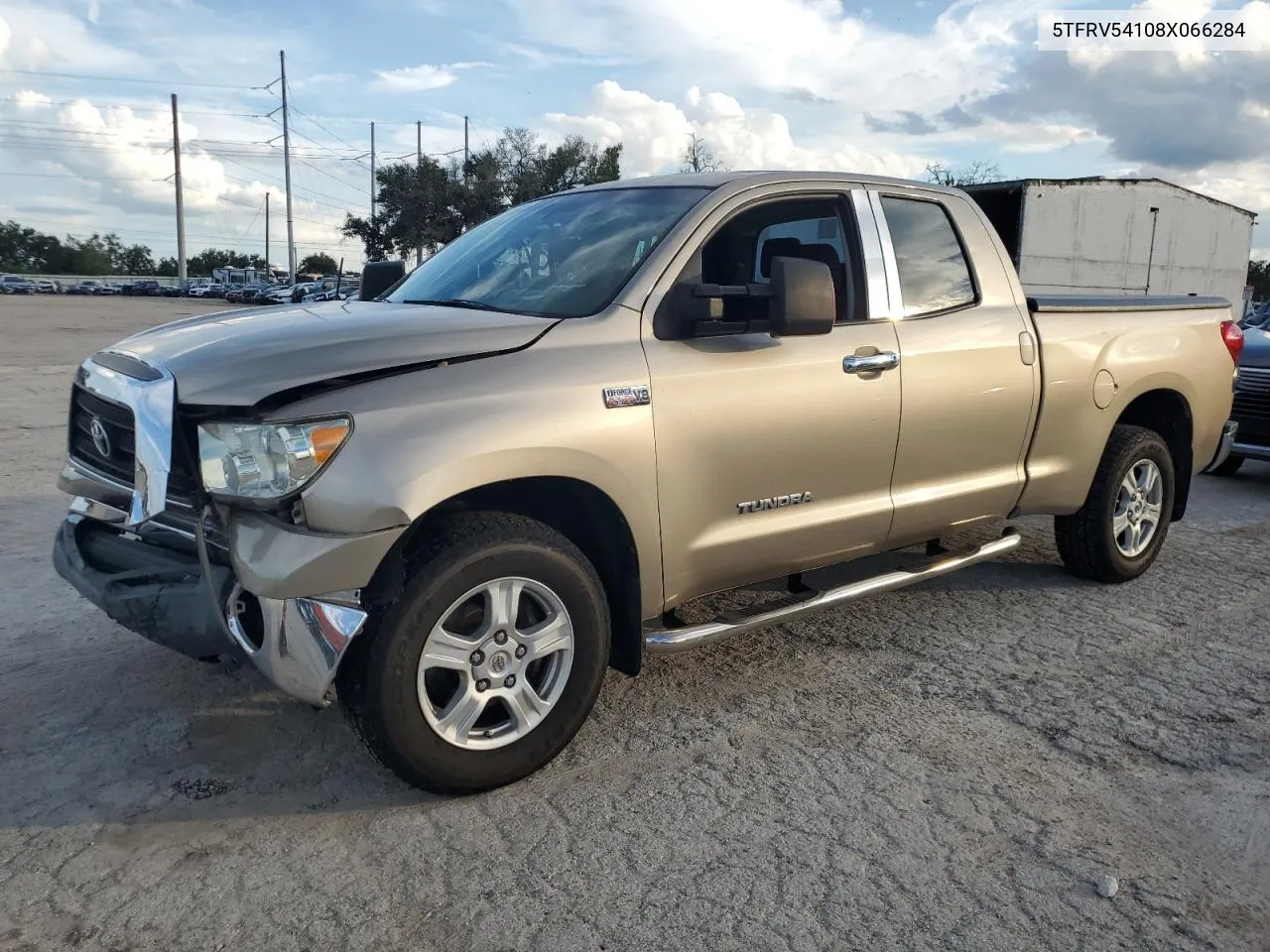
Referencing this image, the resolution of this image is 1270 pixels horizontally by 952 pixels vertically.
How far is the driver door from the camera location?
332 centimetres

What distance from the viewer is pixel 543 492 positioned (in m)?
3.21

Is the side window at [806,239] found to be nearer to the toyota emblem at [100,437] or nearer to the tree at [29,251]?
the toyota emblem at [100,437]

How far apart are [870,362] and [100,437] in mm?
2762

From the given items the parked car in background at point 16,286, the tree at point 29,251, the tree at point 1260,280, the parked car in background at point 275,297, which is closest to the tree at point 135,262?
the tree at point 29,251

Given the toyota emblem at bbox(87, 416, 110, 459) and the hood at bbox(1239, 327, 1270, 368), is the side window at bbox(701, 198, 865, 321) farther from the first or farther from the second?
the hood at bbox(1239, 327, 1270, 368)

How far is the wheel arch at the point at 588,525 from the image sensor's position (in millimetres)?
3008

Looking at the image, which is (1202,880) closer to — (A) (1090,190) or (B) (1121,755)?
(B) (1121,755)

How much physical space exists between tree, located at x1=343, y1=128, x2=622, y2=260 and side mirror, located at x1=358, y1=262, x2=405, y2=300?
163 feet

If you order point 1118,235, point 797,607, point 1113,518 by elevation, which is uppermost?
point 1118,235

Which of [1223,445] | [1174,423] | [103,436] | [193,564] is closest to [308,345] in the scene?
[193,564]

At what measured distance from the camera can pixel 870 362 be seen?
3.81m

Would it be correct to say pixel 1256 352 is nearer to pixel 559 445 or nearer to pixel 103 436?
pixel 559 445

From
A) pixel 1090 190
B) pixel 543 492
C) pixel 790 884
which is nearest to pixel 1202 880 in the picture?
pixel 790 884

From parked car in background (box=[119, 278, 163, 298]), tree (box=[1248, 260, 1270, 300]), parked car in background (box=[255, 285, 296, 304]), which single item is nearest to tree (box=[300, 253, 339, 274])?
parked car in background (box=[119, 278, 163, 298])
